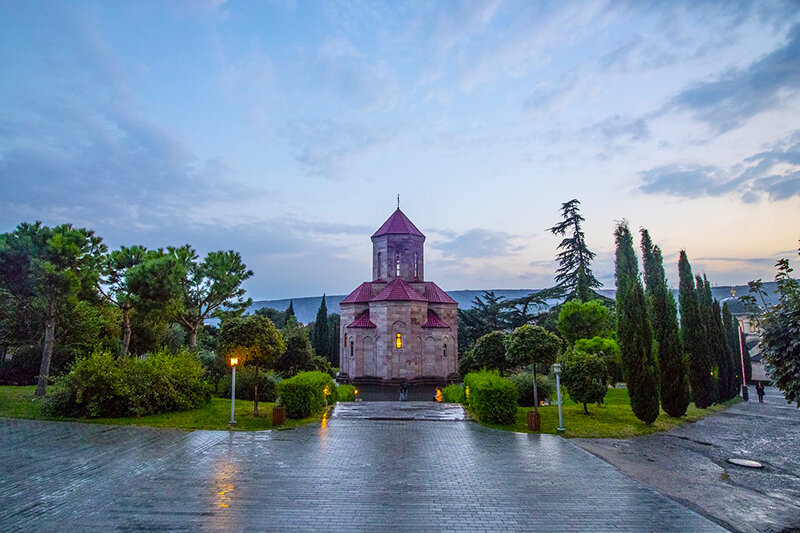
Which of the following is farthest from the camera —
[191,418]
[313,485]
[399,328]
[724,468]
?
[399,328]

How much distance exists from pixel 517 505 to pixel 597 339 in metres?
22.2

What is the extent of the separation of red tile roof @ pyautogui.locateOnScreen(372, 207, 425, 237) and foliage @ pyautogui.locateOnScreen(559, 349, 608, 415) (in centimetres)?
2396

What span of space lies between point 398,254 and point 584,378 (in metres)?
24.5

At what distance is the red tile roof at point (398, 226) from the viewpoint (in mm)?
39031

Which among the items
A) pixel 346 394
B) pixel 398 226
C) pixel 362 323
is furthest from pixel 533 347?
pixel 398 226

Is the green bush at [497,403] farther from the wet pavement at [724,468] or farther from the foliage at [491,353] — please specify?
the foliage at [491,353]

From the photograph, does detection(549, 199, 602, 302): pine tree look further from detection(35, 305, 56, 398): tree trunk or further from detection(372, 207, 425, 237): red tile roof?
detection(35, 305, 56, 398): tree trunk

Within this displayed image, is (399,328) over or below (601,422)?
over

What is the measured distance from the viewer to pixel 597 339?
1071 inches

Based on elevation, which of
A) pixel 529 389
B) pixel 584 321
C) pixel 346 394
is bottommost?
pixel 346 394

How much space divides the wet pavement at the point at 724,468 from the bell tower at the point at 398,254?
25.3 meters

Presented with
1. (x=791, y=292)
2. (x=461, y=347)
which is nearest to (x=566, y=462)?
(x=791, y=292)

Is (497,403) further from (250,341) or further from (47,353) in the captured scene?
(47,353)

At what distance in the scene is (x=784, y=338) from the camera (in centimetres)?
748
